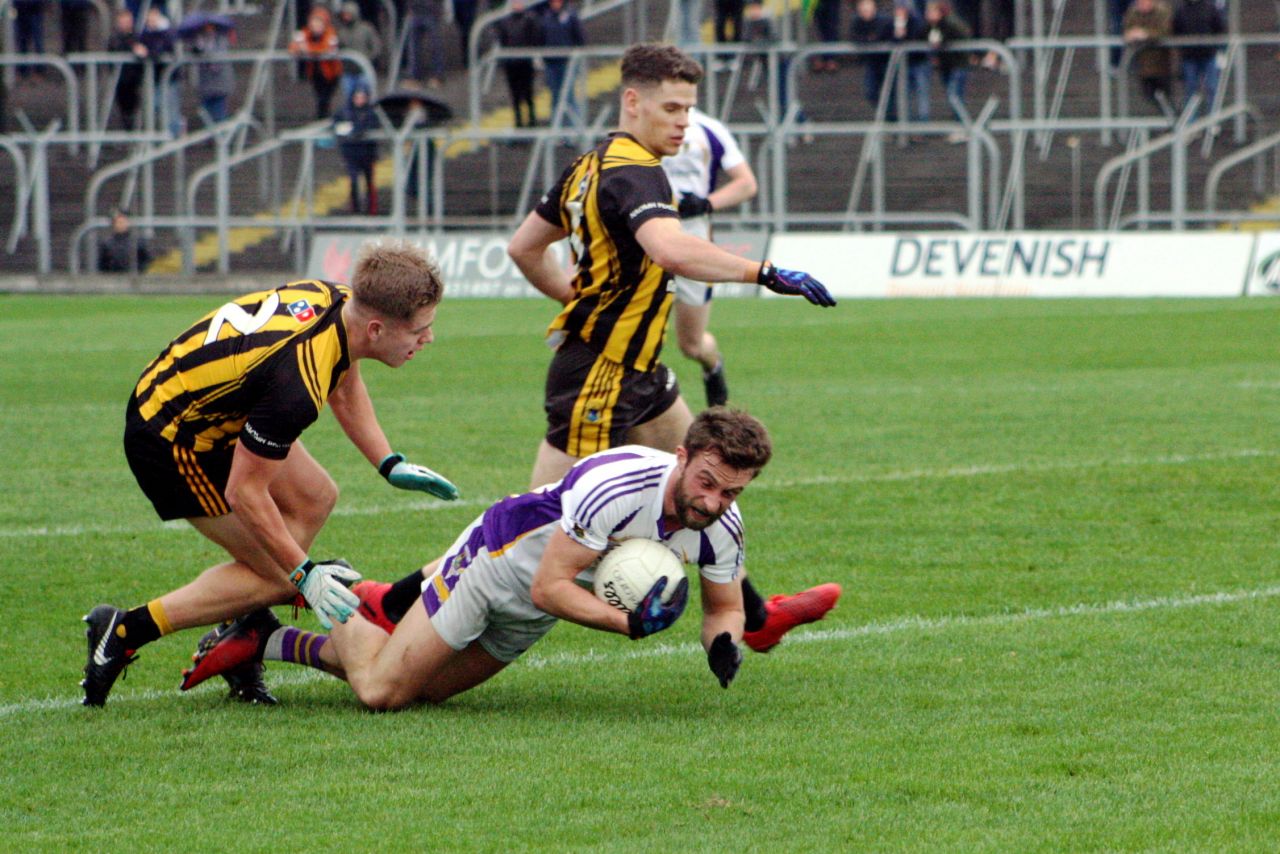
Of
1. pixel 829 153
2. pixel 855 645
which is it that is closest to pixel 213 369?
pixel 855 645

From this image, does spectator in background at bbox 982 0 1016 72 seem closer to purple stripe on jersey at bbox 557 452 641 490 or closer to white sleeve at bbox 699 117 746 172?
white sleeve at bbox 699 117 746 172

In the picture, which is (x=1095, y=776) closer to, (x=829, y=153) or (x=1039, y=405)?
(x=1039, y=405)

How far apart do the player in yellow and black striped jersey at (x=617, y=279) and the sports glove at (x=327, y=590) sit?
161 centimetres

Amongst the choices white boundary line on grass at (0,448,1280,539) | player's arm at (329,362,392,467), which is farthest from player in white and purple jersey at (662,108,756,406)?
player's arm at (329,362,392,467)

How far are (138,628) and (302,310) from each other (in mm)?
1080

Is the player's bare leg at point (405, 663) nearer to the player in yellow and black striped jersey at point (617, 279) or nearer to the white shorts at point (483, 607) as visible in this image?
the white shorts at point (483, 607)

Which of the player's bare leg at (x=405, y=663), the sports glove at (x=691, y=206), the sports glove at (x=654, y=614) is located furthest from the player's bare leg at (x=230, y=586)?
the sports glove at (x=691, y=206)

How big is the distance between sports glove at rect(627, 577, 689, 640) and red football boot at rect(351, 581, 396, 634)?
1089 mm

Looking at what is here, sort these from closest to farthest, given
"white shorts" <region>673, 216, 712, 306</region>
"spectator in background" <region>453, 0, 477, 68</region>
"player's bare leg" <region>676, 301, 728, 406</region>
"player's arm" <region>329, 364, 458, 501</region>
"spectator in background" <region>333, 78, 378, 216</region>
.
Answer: "player's arm" <region>329, 364, 458, 501</region> → "white shorts" <region>673, 216, 712, 306</region> → "player's bare leg" <region>676, 301, 728, 406</region> → "spectator in background" <region>333, 78, 378, 216</region> → "spectator in background" <region>453, 0, 477, 68</region>

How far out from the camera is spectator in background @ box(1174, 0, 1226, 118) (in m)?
26.5

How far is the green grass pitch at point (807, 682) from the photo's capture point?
4723 mm

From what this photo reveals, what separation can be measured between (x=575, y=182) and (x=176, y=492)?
72.6 inches

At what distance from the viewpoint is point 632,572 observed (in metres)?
5.69

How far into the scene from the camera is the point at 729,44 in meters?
29.7
